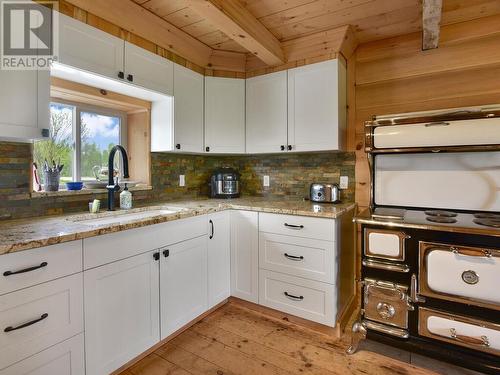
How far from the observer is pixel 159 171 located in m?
2.51

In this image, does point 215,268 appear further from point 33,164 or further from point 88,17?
point 88,17

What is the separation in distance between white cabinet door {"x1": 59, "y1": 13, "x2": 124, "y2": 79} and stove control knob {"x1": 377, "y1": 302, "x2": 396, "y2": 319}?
7.29 ft

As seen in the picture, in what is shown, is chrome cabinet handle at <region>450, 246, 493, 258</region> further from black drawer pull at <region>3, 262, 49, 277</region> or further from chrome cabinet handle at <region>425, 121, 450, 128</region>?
black drawer pull at <region>3, 262, 49, 277</region>

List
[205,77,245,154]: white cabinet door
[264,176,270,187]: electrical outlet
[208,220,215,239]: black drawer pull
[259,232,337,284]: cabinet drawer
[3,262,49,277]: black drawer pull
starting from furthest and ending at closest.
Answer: [264,176,270,187]: electrical outlet → [205,77,245,154]: white cabinet door → [208,220,215,239]: black drawer pull → [259,232,337,284]: cabinet drawer → [3,262,49,277]: black drawer pull

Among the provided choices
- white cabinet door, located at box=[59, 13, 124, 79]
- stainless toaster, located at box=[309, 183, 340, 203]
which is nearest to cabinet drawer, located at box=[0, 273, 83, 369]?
white cabinet door, located at box=[59, 13, 124, 79]

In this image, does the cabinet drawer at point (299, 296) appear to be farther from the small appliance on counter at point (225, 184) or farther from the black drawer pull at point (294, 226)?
the small appliance on counter at point (225, 184)

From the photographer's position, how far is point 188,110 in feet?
7.97

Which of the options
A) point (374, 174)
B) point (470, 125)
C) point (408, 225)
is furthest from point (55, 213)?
point (470, 125)

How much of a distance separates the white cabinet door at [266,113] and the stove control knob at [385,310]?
4.48 ft

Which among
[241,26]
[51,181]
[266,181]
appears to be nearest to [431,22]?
[241,26]

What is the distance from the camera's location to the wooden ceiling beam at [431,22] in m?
1.53

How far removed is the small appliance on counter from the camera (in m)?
2.74

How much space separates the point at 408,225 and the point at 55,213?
215 cm

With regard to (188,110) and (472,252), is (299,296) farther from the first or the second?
(188,110)
